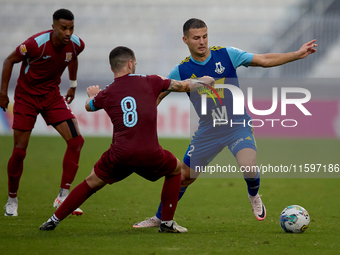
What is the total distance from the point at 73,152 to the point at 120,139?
227cm

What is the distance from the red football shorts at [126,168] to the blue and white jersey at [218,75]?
109 cm

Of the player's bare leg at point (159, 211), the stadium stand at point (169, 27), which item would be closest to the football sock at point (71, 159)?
the player's bare leg at point (159, 211)

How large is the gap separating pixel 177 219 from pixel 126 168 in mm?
1732

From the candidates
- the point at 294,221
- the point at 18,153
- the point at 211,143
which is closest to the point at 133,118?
the point at 211,143

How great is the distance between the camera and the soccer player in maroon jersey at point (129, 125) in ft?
16.2

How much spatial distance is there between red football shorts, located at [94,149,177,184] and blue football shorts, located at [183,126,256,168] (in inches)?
33.5

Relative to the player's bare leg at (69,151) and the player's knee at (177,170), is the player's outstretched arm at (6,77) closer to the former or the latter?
the player's bare leg at (69,151)

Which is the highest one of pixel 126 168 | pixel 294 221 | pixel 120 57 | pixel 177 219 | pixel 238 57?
pixel 238 57

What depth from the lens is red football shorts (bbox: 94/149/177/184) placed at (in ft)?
16.4

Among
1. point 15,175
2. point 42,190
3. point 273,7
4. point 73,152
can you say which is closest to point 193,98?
point 73,152

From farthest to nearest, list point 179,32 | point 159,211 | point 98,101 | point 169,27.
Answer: point 169,27
point 179,32
point 159,211
point 98,101

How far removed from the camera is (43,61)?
6934 mm

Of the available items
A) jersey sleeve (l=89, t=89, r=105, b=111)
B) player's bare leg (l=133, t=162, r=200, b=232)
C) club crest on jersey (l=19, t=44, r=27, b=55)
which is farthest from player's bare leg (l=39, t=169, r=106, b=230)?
club crest on jersey (l=19, t=44, r=27, b=55)

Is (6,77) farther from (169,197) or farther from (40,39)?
(169,197)
